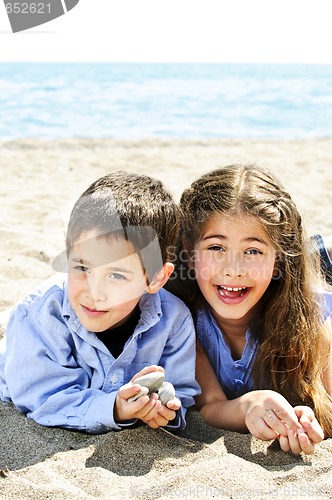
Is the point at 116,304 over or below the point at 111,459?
over

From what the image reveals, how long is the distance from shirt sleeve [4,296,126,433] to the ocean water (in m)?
10.4

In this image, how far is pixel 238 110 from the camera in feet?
63.5

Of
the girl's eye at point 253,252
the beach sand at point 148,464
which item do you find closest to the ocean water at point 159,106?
the girl's eye at point 253,252

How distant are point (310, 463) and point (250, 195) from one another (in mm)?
1159

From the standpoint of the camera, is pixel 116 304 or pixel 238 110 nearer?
pixel 116 304

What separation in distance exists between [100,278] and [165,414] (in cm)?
58

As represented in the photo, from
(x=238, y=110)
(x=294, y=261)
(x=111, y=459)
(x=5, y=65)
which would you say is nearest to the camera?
(x=111, y=459)

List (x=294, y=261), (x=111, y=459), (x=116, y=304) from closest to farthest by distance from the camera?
(x=111, y=459), (x=116, y=304), (x=294, y=261)

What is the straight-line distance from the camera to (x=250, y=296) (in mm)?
2914

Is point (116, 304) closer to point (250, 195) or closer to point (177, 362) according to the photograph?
point (177, 362)

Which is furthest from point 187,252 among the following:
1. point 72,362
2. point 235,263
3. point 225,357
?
point 72,362

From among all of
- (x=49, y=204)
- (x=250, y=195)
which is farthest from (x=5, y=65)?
(x=250, y=195)

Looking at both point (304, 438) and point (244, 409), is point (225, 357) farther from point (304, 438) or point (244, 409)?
point (304, 438)

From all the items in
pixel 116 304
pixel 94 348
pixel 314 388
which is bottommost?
pixel 314 388
